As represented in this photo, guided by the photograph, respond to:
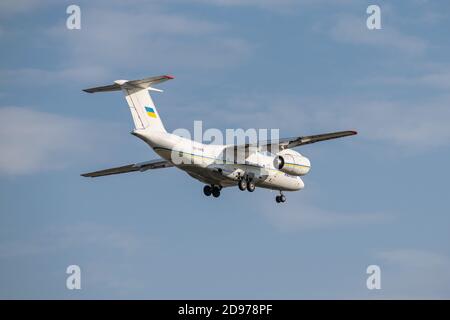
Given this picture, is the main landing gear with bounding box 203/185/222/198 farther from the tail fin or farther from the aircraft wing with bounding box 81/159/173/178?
the tail fin

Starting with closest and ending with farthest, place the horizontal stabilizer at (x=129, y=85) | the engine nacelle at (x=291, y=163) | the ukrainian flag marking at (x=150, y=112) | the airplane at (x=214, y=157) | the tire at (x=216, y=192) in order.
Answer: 1. the horizontal stabilizer at (x=129, y=85)
2. the airplane at (x=214, y=157)
3. the ukrainian flag marking at (x=150, y=112)
4. the tire at (x=216, y=192)
5. the engine nacelle at (x=291, y=163)

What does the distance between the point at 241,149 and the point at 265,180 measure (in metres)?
2.20

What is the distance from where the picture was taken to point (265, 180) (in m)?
36.4

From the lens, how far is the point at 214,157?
3409cm

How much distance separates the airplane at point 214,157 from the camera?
106ft

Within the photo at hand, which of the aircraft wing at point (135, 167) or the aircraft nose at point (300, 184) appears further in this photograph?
the aircraft nose at point (300, 184)

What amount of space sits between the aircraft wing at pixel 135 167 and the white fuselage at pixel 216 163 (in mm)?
1946

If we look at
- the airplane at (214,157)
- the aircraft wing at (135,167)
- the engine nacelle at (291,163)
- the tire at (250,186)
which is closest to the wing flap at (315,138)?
the airplane at (214,157)

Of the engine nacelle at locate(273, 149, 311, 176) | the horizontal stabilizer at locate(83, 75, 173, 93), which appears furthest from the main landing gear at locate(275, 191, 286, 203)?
the horizontal stabilizer at locate(83, 75, 173, 93)

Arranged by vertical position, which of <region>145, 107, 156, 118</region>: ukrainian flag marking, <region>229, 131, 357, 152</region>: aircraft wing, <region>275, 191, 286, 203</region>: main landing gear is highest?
<region>145, 107, 156, 118</region>: ukrainian flag marking

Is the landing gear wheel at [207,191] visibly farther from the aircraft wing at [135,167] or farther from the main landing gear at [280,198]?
the main landing gear at [280,198]

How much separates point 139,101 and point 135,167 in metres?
4.93

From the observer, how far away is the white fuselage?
32594 mm
